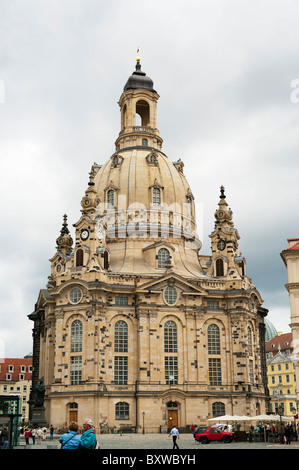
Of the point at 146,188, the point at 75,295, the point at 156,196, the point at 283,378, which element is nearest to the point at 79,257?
the point at 75,295

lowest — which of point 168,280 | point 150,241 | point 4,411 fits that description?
point 4,411

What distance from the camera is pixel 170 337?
6656cm

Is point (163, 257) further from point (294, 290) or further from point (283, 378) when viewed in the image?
point (283, 378)

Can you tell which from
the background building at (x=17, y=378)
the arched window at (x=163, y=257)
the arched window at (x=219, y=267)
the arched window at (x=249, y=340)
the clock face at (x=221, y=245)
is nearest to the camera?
the arched window at (x=249, y=340)

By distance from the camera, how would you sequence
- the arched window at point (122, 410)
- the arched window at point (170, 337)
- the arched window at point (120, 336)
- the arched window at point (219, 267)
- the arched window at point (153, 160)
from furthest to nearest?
1. the arched window at point (153, 160)
2. the arched window at point (219, 267)
3. the arched window at point (170, 337)
4. the arched window at point (120, 336)
5. the arched window at point (122, 410)

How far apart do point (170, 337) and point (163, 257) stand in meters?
10.5

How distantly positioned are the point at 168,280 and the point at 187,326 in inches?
226

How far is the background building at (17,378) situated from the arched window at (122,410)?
47.2 meters

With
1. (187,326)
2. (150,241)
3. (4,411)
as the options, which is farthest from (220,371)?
(4,411)

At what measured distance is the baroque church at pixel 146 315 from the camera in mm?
63312

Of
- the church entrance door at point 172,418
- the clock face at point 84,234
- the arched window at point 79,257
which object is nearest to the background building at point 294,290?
the church entrance door at point 172,418

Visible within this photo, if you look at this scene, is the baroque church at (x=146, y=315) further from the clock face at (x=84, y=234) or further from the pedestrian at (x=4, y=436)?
the pedestrian at (x=4, y=436)

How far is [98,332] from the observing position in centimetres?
6391

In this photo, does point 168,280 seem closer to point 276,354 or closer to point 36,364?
point 36,364
